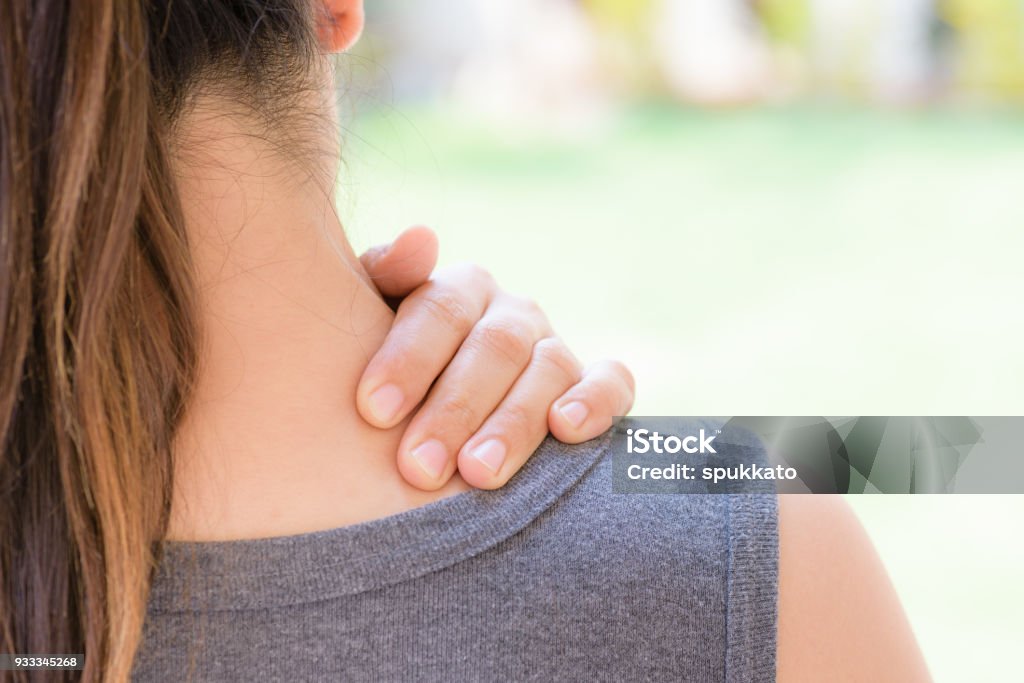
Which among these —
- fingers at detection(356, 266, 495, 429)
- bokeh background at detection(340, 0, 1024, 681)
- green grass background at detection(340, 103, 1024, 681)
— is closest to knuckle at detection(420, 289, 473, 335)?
fingers at detection(356, 266, 495, 429)

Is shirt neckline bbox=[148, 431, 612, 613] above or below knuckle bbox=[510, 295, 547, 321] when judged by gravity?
below

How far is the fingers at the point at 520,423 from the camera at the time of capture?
66cm

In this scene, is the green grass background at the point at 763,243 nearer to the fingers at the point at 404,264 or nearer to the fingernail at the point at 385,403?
the fingers at the point at 404,264

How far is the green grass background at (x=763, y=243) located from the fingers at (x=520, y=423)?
2.72 metres

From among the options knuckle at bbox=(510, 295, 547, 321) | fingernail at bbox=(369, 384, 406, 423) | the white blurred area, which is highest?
the white blurred area

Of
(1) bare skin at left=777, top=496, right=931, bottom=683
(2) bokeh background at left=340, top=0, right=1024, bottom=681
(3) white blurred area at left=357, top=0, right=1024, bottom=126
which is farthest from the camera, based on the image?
(3) white blurred area at left=357, top=0, right=1024, bottom=126

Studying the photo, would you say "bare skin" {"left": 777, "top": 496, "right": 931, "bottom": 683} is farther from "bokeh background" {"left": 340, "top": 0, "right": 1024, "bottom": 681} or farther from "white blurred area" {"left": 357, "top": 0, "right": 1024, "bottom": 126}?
"white blurred area" {"left": 357, "top": 0, "right": 1024, "bottom": 126}

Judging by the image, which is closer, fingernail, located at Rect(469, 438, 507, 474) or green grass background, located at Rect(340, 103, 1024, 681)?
fingernail, located at Rect(469, 438, 507, 474)

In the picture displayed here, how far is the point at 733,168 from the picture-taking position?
505 centimetres

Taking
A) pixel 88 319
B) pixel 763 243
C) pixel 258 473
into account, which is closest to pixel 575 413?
pixel 258 473

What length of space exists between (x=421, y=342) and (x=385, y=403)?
76 millimetres

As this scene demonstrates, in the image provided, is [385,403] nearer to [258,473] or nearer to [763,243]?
[258,473]

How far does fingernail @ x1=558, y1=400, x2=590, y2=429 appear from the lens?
71 cm

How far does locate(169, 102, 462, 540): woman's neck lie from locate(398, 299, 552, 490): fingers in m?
0.01
